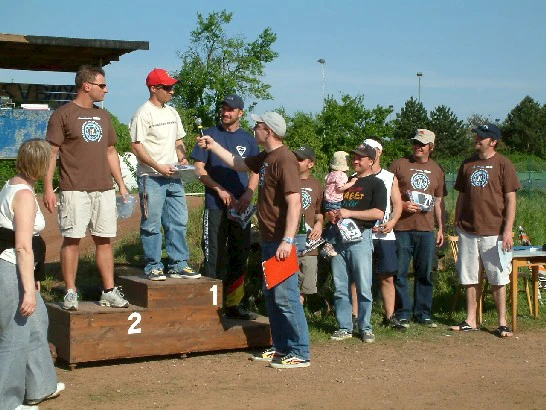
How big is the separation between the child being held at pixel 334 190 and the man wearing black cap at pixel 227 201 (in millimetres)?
894

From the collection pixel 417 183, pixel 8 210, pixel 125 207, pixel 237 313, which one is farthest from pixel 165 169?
pixel 417 183

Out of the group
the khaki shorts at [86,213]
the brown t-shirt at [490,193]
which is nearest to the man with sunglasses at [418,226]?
the brown t-shirt at [490,193]

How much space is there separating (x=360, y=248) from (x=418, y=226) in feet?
3.67

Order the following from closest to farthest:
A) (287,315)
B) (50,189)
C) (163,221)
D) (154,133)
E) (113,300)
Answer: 1. (50,189)
2. (287,315)
3. (113,300)
4. (154,133)
5. (163,221)

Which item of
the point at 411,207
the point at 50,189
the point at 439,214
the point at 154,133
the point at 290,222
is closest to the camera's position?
the point at 50,189

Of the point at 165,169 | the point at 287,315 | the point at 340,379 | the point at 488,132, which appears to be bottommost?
the point at 340,379

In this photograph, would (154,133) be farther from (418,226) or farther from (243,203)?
(418,226)

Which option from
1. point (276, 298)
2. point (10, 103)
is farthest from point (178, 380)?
point (10, 103)

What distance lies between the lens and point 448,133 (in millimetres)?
79438

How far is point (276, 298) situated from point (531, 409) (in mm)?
2209

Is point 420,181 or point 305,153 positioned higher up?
point 305,153

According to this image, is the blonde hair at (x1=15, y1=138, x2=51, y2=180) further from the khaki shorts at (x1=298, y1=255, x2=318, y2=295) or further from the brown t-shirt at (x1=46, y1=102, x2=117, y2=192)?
the khaki shorts at (x1=298, y1=255, x2=318, y2=295)

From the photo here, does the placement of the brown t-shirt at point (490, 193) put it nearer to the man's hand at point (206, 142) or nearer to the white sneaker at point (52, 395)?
the man's hand at point (206, 142)

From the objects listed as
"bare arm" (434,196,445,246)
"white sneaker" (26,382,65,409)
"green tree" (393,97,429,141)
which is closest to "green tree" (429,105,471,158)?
"green tree" (393,97,429,141)
